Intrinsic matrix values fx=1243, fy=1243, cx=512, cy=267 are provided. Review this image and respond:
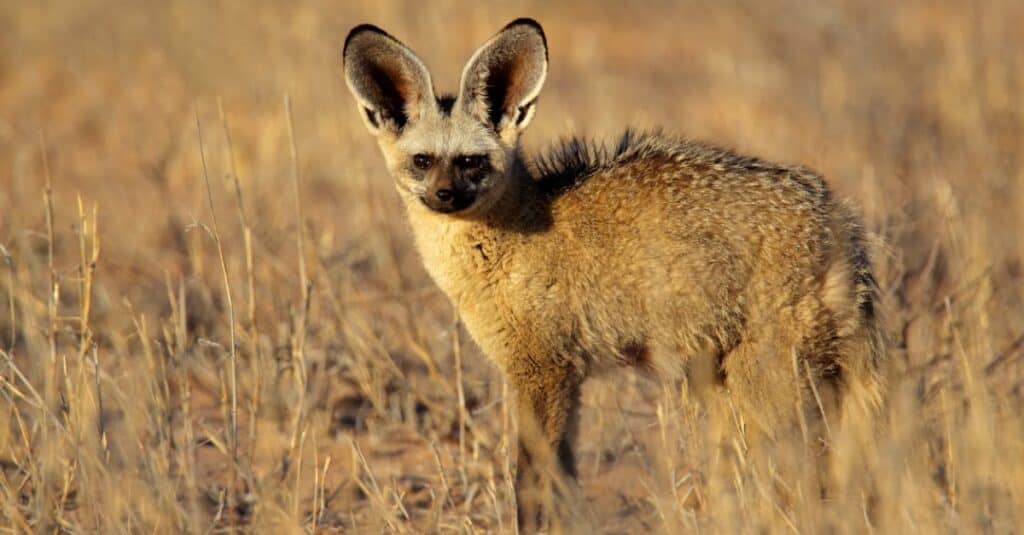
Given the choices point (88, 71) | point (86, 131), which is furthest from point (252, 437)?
point (88, 71)

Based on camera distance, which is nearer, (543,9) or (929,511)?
(929,511)

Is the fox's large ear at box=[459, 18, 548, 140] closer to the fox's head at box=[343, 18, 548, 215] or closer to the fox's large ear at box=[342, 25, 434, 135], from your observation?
the fox's head at box=[343, 18, 548, 215]

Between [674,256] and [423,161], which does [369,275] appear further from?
[674,256]

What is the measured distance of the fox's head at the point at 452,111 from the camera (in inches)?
218

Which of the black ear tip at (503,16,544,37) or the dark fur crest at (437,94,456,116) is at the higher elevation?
the black ear tip at (503,16,544,37)

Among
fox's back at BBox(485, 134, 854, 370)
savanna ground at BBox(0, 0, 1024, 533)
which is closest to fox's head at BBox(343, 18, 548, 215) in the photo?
fox's back at BBox(485, 134, 854, 370)

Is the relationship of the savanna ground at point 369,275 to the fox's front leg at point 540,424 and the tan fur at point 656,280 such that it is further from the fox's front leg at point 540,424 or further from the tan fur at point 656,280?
the tan fur at point 656,280

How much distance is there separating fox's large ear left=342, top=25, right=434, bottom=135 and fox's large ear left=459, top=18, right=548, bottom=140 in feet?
0.71

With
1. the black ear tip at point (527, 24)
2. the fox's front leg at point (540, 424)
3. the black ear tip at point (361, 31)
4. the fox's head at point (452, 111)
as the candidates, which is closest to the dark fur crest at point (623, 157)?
the fox's head at point (452, 111)

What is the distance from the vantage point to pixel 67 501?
5.52 meters

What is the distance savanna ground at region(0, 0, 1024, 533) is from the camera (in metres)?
4.92

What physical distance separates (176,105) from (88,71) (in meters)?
1.61

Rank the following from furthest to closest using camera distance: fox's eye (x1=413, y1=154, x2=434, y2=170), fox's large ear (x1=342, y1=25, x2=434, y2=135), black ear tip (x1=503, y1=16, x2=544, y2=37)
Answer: fox's eye (x1=413, y1=154, x2=434, y2=170) → fox's large ear (x1=342, y1=25, x2=434, y2=135) → black ear tip (x1=503, y1=16, x2=544, y2=37)

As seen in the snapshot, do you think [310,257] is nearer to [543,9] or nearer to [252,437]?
[252,437]
